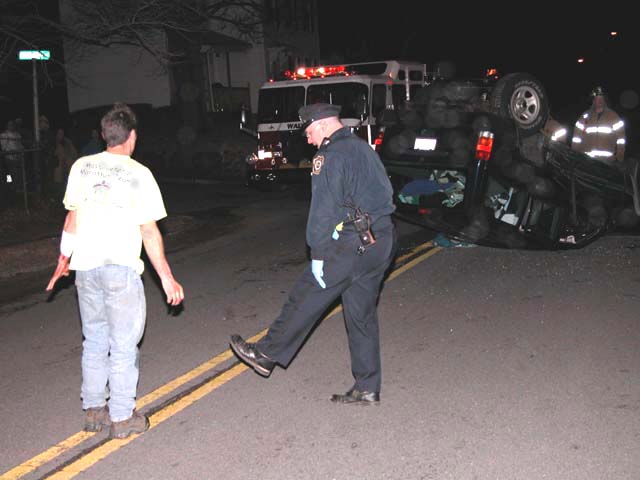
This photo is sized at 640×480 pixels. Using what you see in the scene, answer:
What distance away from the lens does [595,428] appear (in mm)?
4324

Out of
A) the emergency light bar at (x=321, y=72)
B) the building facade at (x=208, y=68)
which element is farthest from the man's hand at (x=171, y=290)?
the building facade at (x=208, y=68)

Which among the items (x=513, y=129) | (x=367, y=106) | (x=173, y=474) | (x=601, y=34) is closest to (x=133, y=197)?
(x=173, y=474)

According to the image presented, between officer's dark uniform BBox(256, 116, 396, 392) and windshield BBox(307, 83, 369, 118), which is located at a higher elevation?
windshield BBox(307, 83, 369, 118)

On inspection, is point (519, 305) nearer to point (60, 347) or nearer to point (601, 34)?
point (60, 347)

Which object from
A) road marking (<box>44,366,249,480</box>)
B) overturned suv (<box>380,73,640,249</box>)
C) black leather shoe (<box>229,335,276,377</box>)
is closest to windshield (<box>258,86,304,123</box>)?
overturned suv (<box>380,73,640,249</box>)

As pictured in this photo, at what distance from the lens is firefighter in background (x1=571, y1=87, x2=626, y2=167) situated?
10.5m

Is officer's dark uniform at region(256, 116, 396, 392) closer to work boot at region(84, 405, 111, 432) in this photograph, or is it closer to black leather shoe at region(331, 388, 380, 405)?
black leather shoe at region(331, 388, 380, 405)

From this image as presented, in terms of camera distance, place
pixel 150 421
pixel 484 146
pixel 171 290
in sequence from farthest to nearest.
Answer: pixel 484 146 < pixel 150 421 < pixel 171 290

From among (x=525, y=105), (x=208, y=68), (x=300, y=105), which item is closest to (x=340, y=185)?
(x=525, y=105)

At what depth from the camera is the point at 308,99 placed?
14.8 metres

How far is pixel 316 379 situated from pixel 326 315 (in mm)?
1648

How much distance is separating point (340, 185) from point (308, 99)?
1067cm

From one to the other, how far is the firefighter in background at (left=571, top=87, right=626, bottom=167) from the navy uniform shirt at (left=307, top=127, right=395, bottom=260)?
6834 mm

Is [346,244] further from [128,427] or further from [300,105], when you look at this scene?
[300,105]
